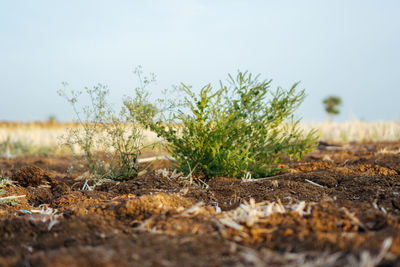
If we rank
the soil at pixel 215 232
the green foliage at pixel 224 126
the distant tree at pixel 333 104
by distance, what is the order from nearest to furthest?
1. the soil at pixel 215 232
2. the green foliage at pixel 224 126
3. the distant tree at pixel 333 104

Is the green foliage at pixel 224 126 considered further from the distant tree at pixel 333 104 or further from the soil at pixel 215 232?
the distant tree at pixel 333 104

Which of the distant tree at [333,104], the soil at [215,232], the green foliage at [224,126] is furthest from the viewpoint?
the distant tree at [333,104]

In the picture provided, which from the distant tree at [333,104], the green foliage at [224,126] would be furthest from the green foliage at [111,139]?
the distant tree at [333,104]

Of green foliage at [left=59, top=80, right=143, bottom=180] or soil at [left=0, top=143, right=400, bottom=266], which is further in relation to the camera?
green foliage at [left=59, top=80, right=143, bottom=180]

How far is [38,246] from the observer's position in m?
1.73

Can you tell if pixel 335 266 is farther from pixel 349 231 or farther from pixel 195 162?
pixel 195 162

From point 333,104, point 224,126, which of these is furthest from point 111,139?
point 333,104

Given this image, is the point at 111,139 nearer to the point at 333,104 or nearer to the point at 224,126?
the point at 224,126

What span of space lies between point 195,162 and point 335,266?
2497 millimetres

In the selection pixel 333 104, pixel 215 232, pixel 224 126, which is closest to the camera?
pixel 215 232

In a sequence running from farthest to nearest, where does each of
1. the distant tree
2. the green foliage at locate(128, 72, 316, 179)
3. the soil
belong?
the distant tree → the green foliage at locate(128, 72, 316, 179) → the soil

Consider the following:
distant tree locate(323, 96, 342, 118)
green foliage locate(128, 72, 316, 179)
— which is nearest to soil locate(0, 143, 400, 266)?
green foliage locate(128, 72, 316, 179)

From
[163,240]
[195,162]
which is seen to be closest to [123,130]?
[195,162]

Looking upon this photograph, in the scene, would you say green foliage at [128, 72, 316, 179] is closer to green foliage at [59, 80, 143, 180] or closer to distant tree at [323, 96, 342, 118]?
green foliage at [59, 80, 143, 180]
